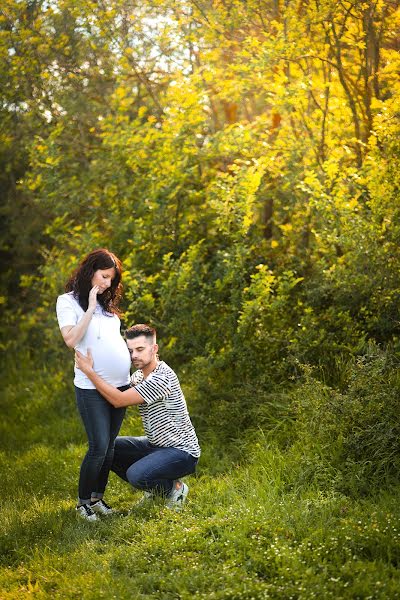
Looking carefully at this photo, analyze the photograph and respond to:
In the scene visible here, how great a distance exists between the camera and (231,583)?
3818 mm

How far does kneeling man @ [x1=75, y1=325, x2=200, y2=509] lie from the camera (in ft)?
16.1

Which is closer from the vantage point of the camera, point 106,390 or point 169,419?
point 106,390

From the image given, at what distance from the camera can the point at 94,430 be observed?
4.88m

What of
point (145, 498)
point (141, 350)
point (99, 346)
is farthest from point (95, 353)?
point (145, 498)

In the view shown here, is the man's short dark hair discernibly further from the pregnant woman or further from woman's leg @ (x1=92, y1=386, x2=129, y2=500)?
woman's leg @ (x1=92, y1=386, x2=129, y2=500)

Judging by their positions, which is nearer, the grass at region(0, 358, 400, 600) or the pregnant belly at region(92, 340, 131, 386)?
the grass at region(0, 358, 400, 600)

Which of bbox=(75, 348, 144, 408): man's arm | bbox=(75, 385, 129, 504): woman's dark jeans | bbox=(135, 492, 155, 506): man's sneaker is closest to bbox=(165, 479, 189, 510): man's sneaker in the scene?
bbox=(135, 492, 155, 506): man's sneaker

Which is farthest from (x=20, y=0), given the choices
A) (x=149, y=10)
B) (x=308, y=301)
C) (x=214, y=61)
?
(x=308, y=301)

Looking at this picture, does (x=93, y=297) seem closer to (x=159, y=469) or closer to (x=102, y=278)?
(x=102, y=278)

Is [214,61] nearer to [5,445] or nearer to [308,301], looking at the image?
[308,301]

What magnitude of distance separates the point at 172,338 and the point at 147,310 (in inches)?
15.6

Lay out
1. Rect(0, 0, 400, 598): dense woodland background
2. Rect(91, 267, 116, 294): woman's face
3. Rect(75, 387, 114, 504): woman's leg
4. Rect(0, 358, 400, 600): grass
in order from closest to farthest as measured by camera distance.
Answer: Rect(0, 358, 400, 600): grass
Rect(75, 387, 114, 504): woman's leg
Rect(91, 267, 116, 294): woman's face
Rect(0, 0, 400, 598): dense woodland background

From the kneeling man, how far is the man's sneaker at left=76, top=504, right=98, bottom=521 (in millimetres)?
322

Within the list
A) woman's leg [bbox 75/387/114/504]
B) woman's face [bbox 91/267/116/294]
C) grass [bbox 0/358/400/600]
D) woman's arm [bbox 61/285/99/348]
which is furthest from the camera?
woman's face [bbox 91/267/116/294]
